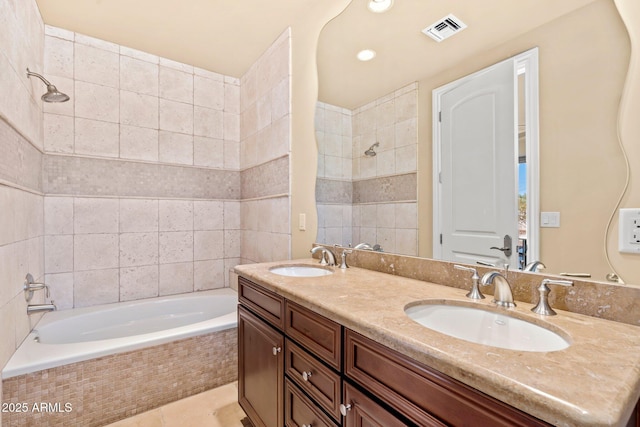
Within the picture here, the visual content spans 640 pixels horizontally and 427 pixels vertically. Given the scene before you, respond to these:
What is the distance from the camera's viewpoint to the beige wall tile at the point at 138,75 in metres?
2.42

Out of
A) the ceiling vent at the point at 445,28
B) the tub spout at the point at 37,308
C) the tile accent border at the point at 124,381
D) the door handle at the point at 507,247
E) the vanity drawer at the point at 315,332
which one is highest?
the ceiling vent at the point at 445,28

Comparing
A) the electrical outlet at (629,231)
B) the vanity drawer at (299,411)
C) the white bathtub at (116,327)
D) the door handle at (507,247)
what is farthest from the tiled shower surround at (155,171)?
the electrical outlet at (629,231)

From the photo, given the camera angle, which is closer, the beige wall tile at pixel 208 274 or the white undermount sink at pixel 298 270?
the white undermount sink at pixel 298 270

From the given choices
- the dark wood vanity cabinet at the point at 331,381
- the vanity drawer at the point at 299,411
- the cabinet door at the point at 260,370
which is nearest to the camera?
the dark wood vanity cabinet at the point at 331,381

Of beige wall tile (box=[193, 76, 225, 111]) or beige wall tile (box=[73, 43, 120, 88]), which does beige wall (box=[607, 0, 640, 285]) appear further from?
beige wall tile (box=[73, 43, 120, 88])

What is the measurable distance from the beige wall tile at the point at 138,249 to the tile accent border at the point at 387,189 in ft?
6.01

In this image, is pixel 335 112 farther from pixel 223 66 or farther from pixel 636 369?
pixel 636 369

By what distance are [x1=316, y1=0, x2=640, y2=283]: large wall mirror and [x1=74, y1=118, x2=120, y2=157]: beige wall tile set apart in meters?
1.68

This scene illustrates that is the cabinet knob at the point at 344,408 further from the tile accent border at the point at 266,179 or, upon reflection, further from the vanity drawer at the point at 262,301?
the tile accent border at the point at 266,179

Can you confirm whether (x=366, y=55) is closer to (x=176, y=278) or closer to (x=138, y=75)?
(x=138, y=75)

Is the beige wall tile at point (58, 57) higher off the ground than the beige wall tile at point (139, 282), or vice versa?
the beige wall tile at point (58, 57)

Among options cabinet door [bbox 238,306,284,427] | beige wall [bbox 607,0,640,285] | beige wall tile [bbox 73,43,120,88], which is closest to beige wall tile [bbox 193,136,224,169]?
beige wall tile [bbox 73,43,120,88]

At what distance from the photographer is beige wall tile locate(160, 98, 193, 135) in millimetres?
2582

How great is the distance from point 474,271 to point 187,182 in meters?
2.44
